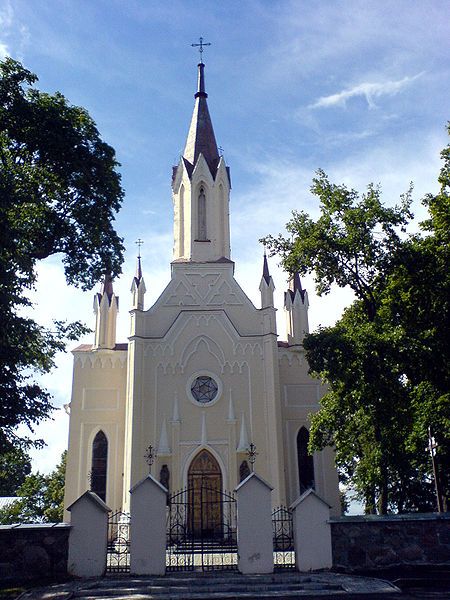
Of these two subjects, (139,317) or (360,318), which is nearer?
(360,318)

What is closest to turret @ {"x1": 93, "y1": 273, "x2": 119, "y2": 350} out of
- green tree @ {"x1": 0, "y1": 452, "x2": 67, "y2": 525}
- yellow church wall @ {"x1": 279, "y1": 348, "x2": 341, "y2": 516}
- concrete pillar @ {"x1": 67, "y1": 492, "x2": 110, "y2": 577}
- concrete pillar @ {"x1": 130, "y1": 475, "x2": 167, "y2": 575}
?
yellow church wall @ {"x1": 279, "y1": 348, "x2": 341, "y2": 516}

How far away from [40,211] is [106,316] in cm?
1346

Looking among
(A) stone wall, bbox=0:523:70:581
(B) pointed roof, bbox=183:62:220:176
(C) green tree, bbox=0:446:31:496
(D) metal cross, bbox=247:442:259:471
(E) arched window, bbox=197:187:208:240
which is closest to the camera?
(A) stone wall, bbox=0:523:70:581

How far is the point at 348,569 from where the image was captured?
12.7 metres

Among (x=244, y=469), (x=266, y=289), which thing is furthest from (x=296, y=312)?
(x=244, y=469)

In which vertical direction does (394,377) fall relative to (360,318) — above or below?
below

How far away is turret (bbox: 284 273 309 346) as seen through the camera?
28438 millimetres

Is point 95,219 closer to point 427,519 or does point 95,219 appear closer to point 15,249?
point 15,249

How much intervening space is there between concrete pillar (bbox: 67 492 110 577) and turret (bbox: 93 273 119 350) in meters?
14.7

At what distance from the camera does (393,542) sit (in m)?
12.6

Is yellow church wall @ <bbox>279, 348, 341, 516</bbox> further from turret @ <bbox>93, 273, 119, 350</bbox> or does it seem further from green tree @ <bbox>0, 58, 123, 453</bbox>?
green tree @ <bbox>0, 58, 123, 453</bbox>

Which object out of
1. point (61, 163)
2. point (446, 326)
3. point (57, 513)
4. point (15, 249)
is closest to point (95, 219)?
point (61, 163)

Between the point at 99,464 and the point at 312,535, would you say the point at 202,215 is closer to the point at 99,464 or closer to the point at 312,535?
the point at 99,464

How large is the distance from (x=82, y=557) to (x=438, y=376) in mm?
9916
